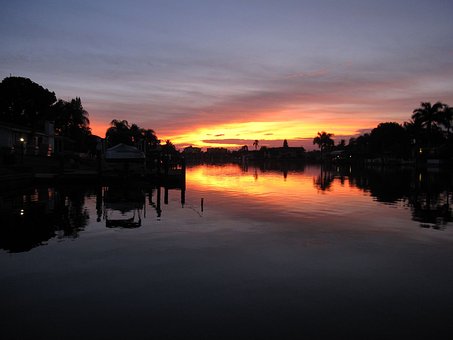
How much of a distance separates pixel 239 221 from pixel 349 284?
946cm

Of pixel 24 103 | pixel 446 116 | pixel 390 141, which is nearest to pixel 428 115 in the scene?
pixel 446 116

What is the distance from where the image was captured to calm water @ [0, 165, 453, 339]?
7254mm

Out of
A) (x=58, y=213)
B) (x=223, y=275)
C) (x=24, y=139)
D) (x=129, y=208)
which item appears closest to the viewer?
(x=223, y=275)

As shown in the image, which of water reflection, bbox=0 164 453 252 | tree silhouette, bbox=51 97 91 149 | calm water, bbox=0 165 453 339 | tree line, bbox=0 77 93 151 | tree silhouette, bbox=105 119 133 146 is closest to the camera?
calm water, bbox=0 165 453 339

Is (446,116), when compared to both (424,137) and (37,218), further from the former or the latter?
(37,218)

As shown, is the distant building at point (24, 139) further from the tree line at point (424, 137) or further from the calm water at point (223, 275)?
the tree line at point (424, 137)

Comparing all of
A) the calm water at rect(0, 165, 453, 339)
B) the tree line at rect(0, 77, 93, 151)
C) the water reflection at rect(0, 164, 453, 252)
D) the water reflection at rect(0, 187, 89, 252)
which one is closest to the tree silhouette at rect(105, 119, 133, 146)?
the tree line at rect(0, 77, 93, 151)

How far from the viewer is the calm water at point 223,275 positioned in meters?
7.25

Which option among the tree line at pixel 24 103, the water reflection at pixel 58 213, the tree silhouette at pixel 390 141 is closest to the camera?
the water reflection at pixel 58 213

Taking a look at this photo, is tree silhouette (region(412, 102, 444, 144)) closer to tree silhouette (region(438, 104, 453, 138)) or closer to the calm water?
tree silhouette (region(438, 104, 453, 138))

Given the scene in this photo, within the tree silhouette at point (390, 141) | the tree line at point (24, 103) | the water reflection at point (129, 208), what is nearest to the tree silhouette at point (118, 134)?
the tree line at point (24, 103)

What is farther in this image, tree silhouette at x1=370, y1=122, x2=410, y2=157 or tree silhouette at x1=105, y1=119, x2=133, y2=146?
tree silhouette at x1=370, y1=122, x2=410, y2=157

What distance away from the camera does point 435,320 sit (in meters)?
7.59

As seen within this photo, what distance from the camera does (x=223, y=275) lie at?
402 inches
